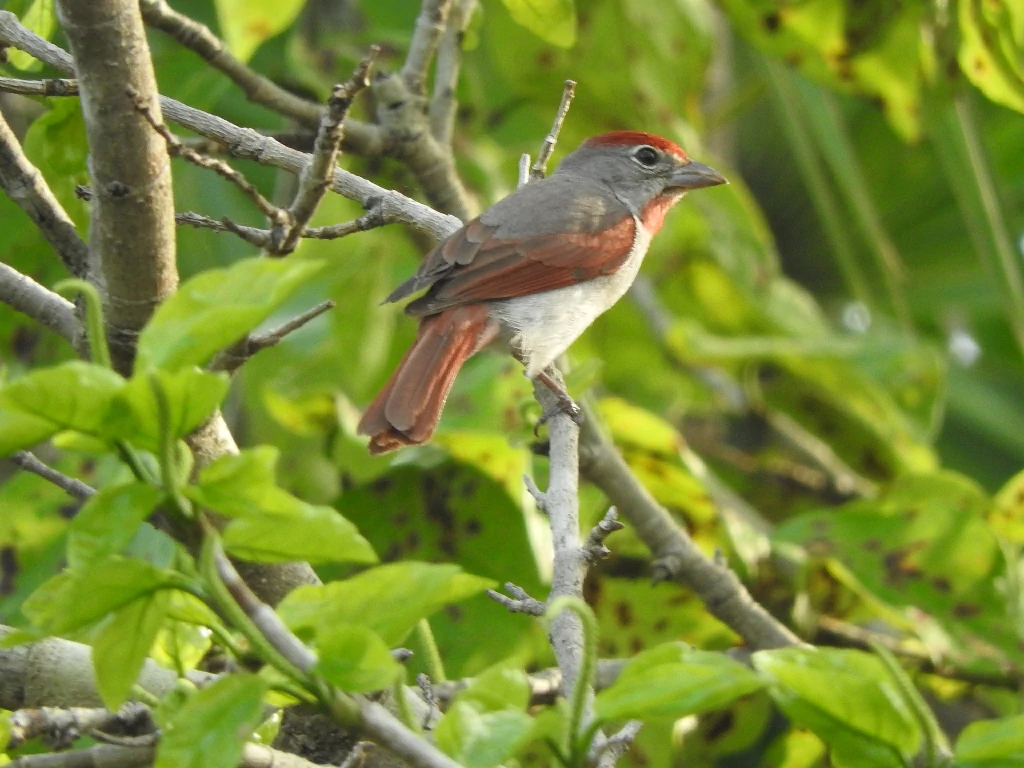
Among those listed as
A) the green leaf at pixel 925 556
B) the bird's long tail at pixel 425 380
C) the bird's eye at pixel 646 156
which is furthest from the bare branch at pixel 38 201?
the bird's eye at pixel 646 156

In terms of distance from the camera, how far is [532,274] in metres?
3.30

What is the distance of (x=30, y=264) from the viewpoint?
330cm

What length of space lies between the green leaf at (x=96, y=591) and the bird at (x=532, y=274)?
1.36 metres

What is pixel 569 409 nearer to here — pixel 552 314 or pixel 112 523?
pixel 552 314

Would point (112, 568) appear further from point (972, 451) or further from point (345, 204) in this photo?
point (972, 451)

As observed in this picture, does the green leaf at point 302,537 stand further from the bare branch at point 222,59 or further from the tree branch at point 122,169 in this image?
the bare branch at point 222,59

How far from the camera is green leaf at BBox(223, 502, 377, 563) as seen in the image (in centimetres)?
111

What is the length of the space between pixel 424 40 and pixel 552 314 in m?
0.79

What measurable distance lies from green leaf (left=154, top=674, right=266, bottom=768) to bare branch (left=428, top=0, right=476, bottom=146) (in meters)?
2.09

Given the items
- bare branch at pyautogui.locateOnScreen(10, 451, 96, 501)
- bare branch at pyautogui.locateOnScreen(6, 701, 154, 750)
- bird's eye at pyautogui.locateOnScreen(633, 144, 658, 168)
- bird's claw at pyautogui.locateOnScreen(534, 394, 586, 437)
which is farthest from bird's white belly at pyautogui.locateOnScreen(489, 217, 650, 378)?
bare branch at pyautogui.locateOnScreen(6, 701, 154, 750)

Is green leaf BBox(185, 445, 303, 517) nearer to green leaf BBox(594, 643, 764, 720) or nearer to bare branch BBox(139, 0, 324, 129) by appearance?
green leaf BBox(594, 643, 764, 720)

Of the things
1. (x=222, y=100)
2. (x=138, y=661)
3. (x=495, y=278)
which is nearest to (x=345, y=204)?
(x=495, y=278)

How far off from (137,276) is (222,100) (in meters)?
2.83

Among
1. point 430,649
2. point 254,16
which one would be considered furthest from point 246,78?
point 430,649
